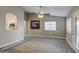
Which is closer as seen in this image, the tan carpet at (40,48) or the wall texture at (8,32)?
the tan carpet at (40,48)

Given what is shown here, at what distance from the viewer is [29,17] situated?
35.0 feet

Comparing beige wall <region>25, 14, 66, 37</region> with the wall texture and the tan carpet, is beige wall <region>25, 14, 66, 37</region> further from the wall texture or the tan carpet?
the tan carpet

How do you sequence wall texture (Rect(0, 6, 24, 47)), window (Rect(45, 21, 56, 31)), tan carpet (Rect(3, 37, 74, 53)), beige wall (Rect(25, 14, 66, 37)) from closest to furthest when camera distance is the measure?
tan carpet (Rect(3, 37, 74, 53)) < wall texture (Rect(0, 6, 24, 47)) < beige wall (Rect(25, 14, 66, 37)) < window (Rect(45, 21, 56, 31))

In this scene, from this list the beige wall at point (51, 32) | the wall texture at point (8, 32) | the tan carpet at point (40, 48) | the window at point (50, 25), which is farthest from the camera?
the window at point (50, 25)

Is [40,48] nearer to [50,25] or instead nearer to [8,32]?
[8,32]

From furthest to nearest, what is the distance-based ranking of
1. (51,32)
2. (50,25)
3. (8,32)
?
(50,25)
(51,32)
(8,32)

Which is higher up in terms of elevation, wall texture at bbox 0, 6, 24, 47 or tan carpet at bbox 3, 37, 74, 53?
wall texture at bbox 0, 6, 24, 47

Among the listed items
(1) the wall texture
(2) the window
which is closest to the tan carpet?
(1) the wall texture

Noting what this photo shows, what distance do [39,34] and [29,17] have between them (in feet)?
6.07

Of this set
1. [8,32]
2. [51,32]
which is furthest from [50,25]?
[8,32]

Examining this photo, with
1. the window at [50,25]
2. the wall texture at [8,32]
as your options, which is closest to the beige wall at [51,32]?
the window at [50,25]

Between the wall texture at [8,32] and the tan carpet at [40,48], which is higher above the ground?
the wall texture at [8,32]

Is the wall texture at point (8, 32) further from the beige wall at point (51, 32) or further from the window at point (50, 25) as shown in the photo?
the window at point (50, 25)
